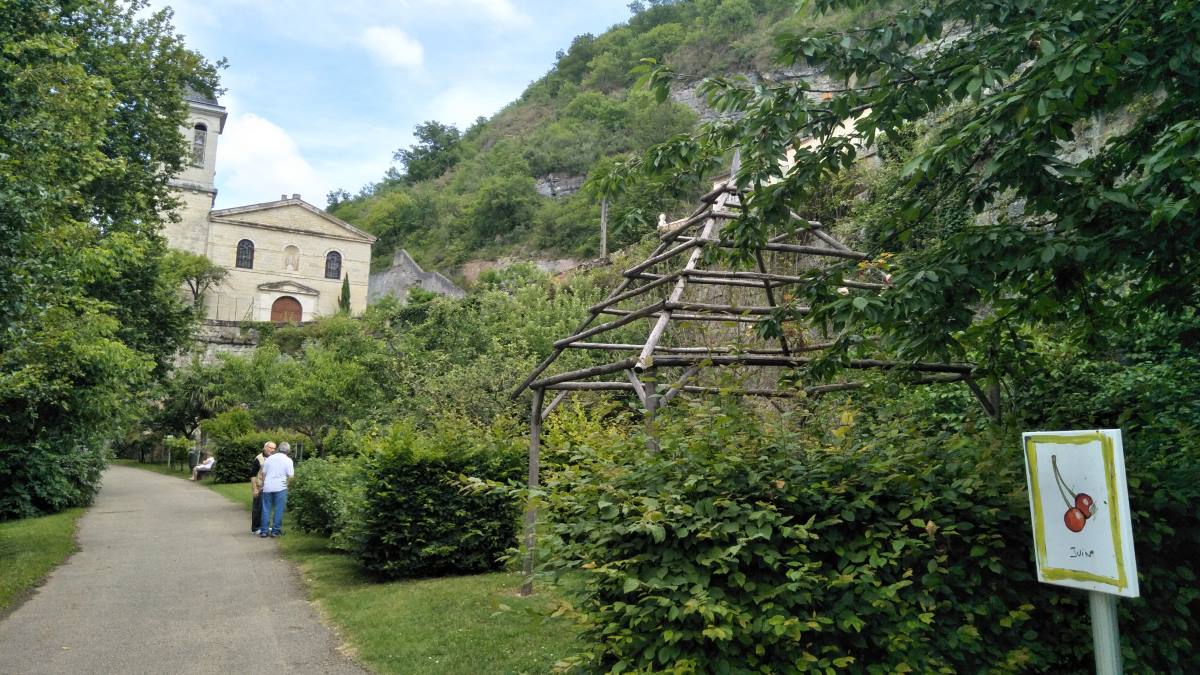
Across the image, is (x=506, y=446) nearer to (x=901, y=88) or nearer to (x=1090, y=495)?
(x=901, y=88)

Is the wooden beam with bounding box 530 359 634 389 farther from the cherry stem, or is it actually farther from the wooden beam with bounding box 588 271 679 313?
the cherry stem

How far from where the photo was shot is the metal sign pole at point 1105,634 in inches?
120

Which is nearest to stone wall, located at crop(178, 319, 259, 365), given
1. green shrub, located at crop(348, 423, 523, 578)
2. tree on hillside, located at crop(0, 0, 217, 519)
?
tree on hillside, located at crop(0, 0, 217, 519)

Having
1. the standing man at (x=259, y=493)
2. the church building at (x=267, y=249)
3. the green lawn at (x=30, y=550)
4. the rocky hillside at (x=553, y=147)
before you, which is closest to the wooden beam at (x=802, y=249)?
the green lawn at (x=30, y=550)

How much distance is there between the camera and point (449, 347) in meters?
24.5

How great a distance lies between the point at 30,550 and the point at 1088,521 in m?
15.1

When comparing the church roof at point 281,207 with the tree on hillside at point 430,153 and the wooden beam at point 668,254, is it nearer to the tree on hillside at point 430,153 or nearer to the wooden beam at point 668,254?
the tree on hillside at point 430,153

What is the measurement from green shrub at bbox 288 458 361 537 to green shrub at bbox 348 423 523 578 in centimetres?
123

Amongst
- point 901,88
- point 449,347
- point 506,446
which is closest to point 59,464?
point 449,347

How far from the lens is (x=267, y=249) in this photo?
67.0 metres

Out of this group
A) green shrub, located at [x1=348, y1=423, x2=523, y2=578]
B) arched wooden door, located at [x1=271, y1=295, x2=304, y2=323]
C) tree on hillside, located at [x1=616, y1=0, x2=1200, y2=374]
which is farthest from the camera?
arched wooden door, located at [x1=271, y1=295, x2=304, y2=323]

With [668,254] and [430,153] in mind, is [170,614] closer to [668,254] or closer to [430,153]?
[668,254]

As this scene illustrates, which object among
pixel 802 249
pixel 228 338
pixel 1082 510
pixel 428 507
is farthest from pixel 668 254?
pixel 228 338

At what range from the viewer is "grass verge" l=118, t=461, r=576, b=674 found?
6.70m
